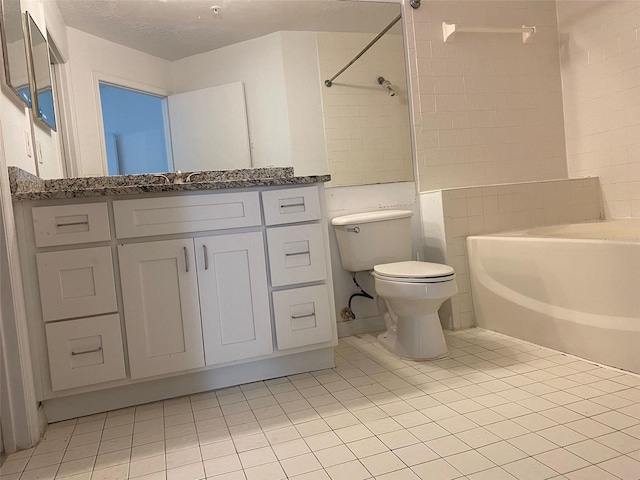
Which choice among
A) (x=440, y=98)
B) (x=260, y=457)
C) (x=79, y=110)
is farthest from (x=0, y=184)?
(x=440, y=98)

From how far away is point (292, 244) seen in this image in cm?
204

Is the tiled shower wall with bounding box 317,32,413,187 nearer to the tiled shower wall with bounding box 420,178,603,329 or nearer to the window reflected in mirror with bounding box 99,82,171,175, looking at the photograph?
the tiled shower wall with bounding box 420,178,603,329

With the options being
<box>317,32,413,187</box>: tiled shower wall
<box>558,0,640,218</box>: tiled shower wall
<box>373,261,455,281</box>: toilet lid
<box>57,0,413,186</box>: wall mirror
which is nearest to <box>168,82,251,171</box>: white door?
<box>57,0,413,186</box>: wall mirror

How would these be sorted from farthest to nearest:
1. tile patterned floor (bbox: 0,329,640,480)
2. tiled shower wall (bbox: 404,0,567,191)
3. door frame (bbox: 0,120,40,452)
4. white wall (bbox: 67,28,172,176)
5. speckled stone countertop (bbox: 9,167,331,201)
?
tiled shower wall (bbox: 404,0,567,191)
white wall (bbox: 67,28,172,176)
speckled stone countertop (bbox: 9,167,331,201)
door frame (bbox: 0,120,40,452)
tile patterned floor (bbox: 0,329,640,480)

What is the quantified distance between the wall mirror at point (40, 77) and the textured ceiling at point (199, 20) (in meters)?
0.30

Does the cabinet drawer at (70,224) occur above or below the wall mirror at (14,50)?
below

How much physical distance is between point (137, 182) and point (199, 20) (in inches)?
37.1

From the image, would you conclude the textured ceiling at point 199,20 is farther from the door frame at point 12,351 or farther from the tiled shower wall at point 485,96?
the door frame at point 12,351

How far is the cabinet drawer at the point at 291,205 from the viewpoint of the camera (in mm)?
2012

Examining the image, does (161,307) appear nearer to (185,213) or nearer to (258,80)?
(185,213)

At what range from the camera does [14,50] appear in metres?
1.84

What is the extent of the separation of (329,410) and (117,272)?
3.11ft

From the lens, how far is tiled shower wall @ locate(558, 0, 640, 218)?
8.91ft

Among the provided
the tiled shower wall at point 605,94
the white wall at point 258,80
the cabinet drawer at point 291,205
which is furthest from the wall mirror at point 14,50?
the tiled shower wall at point 605,94
